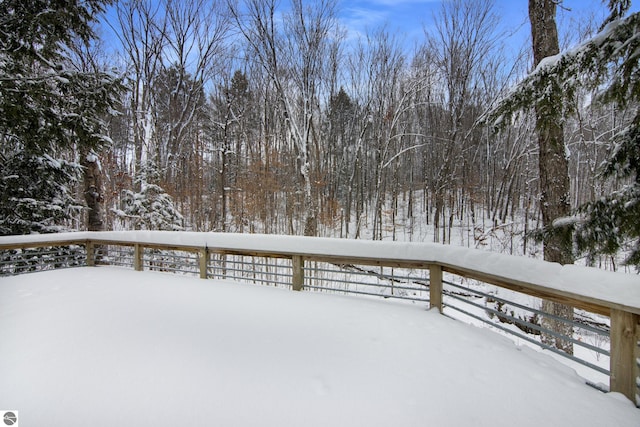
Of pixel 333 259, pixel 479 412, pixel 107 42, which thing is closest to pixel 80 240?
pixel 333 259

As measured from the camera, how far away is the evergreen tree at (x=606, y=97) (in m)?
2.08

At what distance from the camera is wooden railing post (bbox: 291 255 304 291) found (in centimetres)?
457

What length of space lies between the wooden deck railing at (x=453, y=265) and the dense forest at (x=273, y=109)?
0.76 meters

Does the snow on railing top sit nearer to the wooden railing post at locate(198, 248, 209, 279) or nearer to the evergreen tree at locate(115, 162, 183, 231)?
the wooden railing post at locate(198, 248, 209, 279)

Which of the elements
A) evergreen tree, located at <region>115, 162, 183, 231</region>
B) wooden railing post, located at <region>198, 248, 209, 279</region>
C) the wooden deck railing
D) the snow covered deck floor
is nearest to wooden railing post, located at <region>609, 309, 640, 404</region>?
the wooden deck railing

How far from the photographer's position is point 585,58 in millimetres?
2248

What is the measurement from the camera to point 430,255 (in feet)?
11.7

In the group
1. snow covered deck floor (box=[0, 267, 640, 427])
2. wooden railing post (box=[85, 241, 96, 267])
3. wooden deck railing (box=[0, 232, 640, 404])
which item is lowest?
snow covered deck floor (box=[0, 267, 640, 427])

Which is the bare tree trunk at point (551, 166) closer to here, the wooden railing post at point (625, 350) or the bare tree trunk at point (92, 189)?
the wooden railing post at point (625, 350)

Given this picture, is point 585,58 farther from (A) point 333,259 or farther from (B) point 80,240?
(B) point 80,240

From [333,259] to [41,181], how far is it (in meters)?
7.89

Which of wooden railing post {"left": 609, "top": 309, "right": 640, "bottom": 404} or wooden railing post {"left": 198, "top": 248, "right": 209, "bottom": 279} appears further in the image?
wooden railing post {"left": 198, "top": 248, "right": 209, "bottom": 279}

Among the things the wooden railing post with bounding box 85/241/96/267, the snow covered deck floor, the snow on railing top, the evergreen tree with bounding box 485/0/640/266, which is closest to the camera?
the snow covered deck floor

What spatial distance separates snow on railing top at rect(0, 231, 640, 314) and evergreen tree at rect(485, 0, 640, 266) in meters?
0.79
